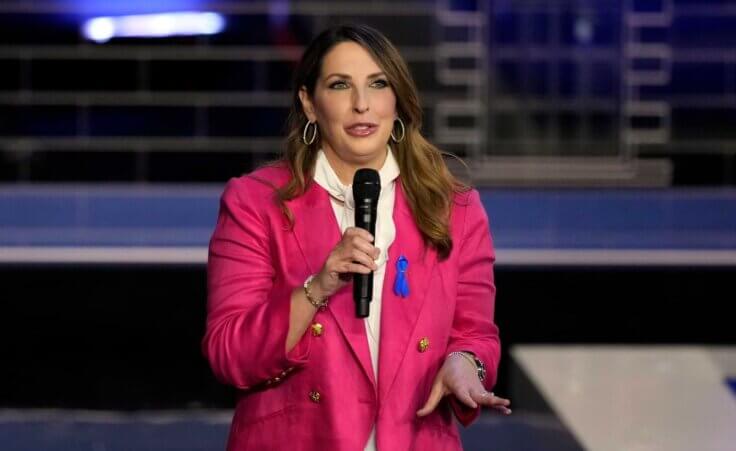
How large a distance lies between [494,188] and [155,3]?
2949mm

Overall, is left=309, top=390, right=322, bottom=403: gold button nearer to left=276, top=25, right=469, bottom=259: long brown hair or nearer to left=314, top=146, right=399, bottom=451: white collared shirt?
left=314, top=146, right=399, bottom=451: white collared shirt

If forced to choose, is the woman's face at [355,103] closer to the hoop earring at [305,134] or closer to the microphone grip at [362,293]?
the hoop earring at [305,134]

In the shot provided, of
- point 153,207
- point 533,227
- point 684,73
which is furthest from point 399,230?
point 684,73

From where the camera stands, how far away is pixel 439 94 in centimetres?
1123

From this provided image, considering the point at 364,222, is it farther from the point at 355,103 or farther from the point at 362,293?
the point at 355,103

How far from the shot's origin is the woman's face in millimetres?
1811

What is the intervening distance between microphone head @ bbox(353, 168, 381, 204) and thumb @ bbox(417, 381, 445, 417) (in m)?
0.23

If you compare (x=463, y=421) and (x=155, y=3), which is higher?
(x=155, y=3)

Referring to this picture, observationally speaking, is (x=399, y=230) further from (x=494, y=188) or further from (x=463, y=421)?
(x=494, y=188)

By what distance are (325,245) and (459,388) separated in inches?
10.0

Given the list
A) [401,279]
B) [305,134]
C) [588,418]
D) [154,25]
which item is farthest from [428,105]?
[401,279]

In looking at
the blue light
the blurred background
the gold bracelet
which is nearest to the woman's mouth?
the gold bracelet

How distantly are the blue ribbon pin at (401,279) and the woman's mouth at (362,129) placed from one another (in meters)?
0.16

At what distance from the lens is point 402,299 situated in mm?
1800
